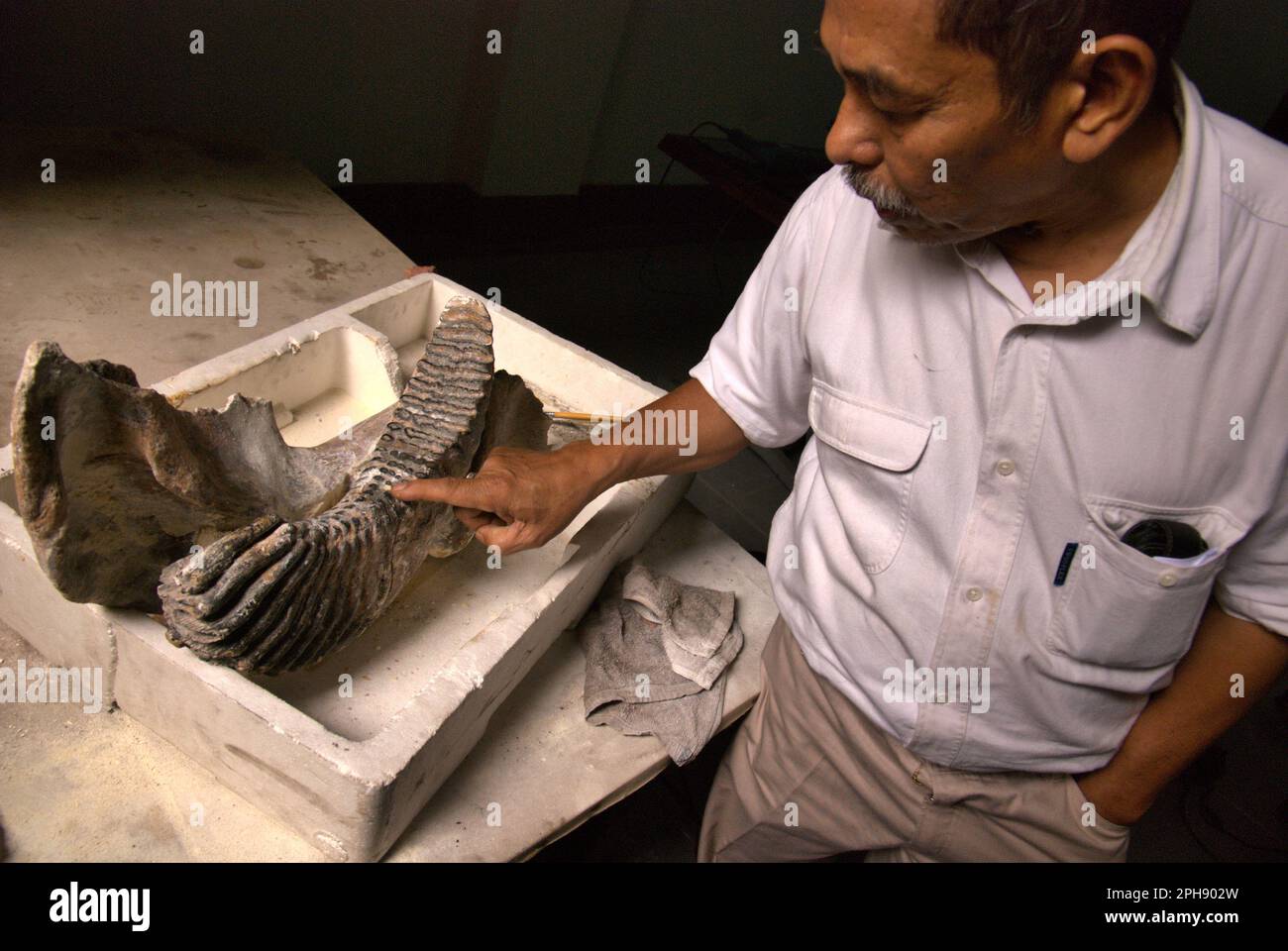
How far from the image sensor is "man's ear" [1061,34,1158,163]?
109 centimetres

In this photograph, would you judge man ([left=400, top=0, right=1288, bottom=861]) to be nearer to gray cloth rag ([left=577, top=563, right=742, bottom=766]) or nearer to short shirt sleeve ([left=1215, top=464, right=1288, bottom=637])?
short shirt sleeve ([left=1215, top=464, right=1288, bottom=637])

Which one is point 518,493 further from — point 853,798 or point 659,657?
point 853,798

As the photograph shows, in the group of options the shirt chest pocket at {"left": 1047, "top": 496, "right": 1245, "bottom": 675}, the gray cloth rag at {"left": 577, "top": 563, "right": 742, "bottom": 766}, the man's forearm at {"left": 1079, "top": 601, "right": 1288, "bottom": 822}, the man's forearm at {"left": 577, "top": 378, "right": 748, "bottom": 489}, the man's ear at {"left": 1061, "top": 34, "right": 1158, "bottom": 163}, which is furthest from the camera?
the gray cloth rag at {"left": 577, "top": 563, "right": 742, "bottom": 766}

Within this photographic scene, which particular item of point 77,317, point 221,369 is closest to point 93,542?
point 221,369

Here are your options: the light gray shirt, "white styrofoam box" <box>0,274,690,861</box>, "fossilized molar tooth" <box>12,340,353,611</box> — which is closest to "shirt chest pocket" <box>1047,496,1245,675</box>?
the light gray shirt

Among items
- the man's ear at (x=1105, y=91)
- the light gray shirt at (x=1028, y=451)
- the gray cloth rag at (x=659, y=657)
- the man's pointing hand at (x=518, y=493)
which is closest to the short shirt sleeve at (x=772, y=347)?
the light gray shirt at (x=1028, y=451)

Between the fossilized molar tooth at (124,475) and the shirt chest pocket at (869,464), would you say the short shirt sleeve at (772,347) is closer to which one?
the shirt chest pocket at (869,464)

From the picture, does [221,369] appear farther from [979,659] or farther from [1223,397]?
[1223,397]

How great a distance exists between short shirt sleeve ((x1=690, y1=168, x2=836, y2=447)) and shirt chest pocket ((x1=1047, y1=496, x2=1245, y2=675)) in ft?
1.75

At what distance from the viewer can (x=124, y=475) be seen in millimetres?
1481

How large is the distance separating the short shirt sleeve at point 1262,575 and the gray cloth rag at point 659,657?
885 mm

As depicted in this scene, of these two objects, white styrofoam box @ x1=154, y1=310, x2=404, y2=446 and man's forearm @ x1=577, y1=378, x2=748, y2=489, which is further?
white styrofoam box @ x1=154, y1=310, x2=404, y2=446

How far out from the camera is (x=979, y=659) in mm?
1509

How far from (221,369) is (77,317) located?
63cm
